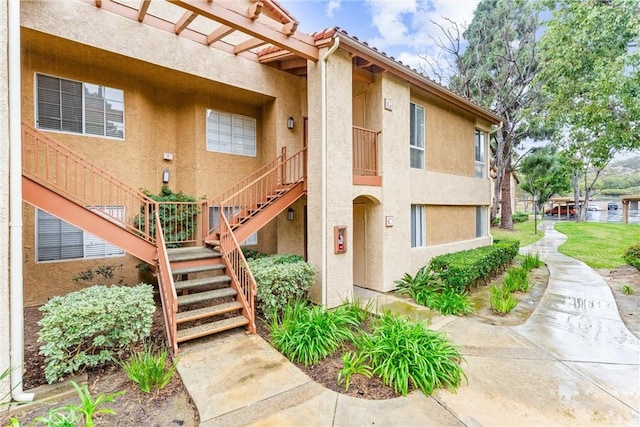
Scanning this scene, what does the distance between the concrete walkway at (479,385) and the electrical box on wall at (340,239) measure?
2625 millimetres

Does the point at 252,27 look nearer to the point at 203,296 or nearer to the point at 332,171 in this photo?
the point at 332,171

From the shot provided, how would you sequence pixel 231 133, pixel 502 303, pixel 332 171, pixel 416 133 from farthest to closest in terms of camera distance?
pixel 416 133 < pixel 231 133 < pixel 332 171 < pixel 502 303

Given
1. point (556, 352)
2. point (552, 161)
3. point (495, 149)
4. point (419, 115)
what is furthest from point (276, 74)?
point (552, 161)

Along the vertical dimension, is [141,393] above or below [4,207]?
below

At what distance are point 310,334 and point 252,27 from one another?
19.7ft

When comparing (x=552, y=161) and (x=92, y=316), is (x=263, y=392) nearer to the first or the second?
Result: (x=92, y=316)

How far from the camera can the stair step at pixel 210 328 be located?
5184 millimetres

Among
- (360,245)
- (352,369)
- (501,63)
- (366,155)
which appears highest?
(501,63)

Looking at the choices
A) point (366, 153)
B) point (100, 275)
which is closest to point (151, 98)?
point (100, 275)

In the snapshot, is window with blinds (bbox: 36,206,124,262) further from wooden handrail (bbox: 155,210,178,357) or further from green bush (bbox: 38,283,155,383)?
green bush (bbox: 38,283,155,383)

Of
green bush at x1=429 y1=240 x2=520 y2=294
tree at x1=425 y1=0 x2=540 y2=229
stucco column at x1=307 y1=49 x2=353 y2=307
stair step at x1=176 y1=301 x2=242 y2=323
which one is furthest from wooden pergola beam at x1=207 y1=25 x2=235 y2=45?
tree at x1=425 y1=0 x2=540 y2=229

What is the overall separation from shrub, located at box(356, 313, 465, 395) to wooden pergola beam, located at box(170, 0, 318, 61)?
241 inches

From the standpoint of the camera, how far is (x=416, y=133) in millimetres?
9789

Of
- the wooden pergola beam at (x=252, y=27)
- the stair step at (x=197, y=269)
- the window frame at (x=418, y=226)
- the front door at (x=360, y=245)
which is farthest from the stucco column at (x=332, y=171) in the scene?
the window frame at (x=418, y=226)
